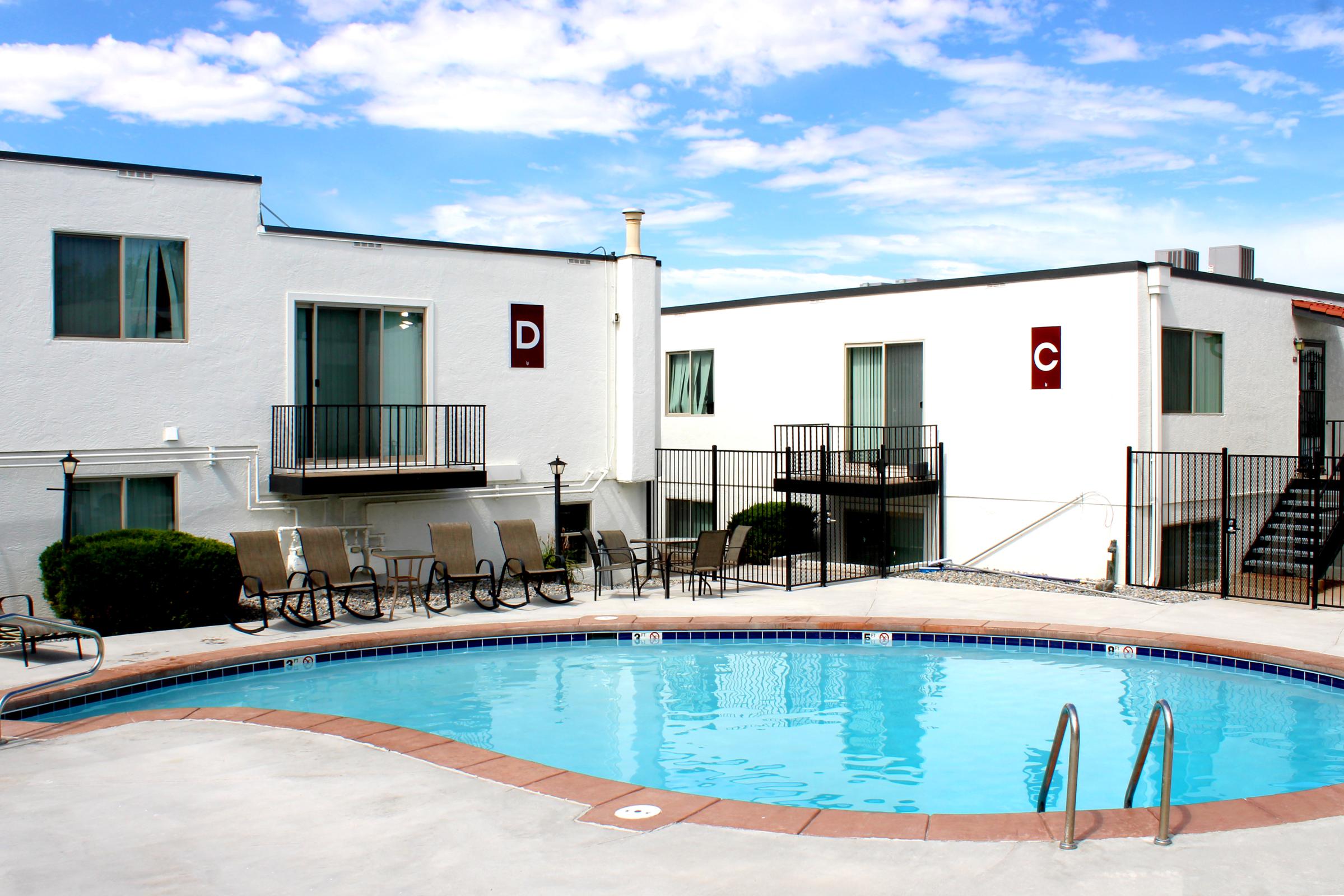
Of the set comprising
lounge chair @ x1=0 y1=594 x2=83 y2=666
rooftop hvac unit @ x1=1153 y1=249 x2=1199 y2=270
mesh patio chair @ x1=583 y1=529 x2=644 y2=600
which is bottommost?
lounge chair @ x1=0 y1=594 x2=83 y2=666

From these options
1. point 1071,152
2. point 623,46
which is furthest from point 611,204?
point 1071,152

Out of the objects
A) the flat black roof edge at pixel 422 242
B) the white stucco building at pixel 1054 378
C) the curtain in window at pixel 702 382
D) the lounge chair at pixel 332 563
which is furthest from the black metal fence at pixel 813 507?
the lounge chair at pixel 332 563

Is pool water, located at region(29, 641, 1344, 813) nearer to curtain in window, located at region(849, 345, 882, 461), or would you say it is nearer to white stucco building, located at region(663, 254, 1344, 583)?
white stucco building, located at region(663, 254, 1344, 583)

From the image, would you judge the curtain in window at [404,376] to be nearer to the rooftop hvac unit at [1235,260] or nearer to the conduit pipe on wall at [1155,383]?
the conduit pipe on wall at [1155,383]

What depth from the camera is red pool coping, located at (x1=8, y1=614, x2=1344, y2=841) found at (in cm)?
525

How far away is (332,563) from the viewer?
474 inches

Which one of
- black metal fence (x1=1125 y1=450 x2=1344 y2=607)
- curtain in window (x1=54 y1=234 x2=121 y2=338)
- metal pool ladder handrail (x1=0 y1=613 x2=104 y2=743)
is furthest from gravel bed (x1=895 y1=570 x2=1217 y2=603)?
curtain in window (x1=54 y1=234 x2=121 y2=338)

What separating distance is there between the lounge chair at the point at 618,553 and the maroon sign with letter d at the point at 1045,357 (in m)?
6.70

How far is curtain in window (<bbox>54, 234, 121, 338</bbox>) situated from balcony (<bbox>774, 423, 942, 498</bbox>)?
8.93 metres

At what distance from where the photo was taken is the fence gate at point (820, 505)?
639 inches

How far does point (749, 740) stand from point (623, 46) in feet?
39.8

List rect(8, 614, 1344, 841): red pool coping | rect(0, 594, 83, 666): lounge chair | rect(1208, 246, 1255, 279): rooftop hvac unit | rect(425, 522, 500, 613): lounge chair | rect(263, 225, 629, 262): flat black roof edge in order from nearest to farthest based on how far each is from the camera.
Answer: rect(8, 614, 1344, 841): red pool coping < rect(0, 594, 83, 666): lounge chair < rect(425, 522, 500, 613): lounge chair < rect(263, 225, 629, 262): flat black roof edge < rect(1208, 246, 1255, 279): rooftop hvac unit

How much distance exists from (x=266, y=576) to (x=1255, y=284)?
15.8 metres

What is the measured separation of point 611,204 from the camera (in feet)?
52.4
